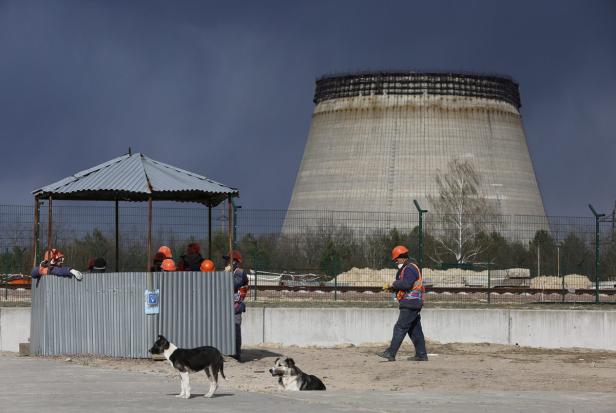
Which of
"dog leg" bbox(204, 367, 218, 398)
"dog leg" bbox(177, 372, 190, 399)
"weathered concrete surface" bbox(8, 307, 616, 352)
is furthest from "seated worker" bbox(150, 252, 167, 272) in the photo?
"dog leg" bbox(177, 372, 190, 399)

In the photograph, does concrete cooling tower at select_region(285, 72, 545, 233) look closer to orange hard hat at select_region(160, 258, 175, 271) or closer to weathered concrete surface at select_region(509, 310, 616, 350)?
weathered concrete surface at select_region(509, 310, 616, 350)

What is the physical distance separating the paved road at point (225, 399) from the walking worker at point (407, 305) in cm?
372

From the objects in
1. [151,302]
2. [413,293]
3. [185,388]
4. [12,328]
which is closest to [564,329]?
[413,293]

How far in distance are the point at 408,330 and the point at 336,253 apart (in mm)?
17934

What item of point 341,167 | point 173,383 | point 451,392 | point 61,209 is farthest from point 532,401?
point 341,167

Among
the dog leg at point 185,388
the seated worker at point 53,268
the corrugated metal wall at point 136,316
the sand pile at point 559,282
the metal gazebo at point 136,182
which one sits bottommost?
the dog leg at point 185,388

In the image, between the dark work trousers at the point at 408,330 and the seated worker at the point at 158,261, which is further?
the seated worker at the point at 158,261

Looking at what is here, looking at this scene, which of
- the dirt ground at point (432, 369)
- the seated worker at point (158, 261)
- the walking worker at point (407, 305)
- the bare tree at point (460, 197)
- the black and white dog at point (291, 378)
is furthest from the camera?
the bare tree at point (460, 197)

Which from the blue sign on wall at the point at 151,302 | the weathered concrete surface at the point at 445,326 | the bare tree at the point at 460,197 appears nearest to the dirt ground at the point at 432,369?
the blue sign on wall at the point at 151,302

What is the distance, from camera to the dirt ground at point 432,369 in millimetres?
14648

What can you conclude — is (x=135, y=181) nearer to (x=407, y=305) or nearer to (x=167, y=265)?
(x=167, y=265)

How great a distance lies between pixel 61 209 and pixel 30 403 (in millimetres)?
12661

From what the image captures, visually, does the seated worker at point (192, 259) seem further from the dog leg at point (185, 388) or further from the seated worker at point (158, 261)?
the dog leg at point (185, 388)

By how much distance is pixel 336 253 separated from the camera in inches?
1398
